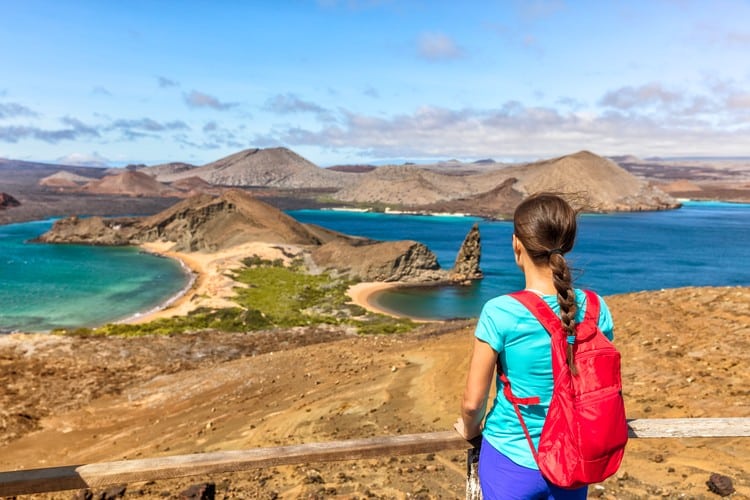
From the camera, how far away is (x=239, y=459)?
3422 mm

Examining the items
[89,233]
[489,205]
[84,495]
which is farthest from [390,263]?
[489,205]

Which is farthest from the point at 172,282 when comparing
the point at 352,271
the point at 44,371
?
the point at 44,371

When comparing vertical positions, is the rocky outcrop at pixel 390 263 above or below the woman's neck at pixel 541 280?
below

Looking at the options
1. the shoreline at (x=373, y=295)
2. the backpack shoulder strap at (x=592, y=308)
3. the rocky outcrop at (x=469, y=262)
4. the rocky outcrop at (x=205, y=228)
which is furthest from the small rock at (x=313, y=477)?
the rocky outcrop at (x=205, y=228)

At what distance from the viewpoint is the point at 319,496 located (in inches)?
281

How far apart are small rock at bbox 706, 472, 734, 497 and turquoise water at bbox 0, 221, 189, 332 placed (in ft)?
121

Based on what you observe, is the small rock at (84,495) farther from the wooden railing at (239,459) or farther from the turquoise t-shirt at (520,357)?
the turquoise t-shirt at (520,357)

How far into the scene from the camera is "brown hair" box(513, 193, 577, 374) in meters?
2.42

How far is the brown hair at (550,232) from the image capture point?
2.42 m

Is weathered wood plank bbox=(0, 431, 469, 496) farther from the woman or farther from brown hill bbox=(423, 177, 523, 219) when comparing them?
brown hill bbox=(423, 177, 523, 219)

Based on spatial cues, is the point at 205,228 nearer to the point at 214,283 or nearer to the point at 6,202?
the point at 214,283

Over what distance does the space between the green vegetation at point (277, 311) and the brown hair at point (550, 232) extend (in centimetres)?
2834

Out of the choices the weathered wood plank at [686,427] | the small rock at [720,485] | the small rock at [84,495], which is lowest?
the small rock at [84,495]

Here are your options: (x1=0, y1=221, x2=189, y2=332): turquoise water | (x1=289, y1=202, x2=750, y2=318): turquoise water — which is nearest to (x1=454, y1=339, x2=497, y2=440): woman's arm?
(x1=289, y1=202, x2=750, y2=318): turquoise water
